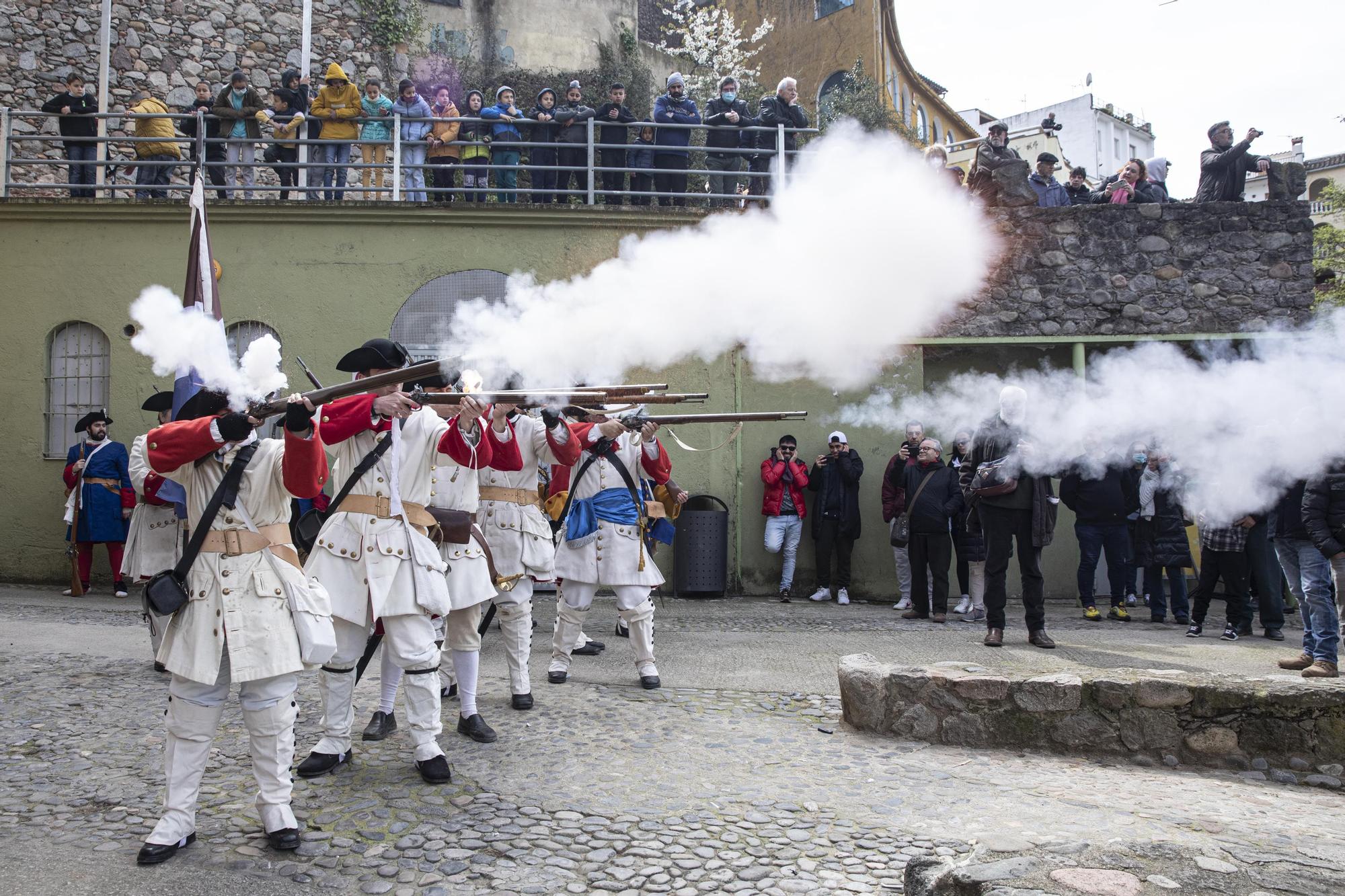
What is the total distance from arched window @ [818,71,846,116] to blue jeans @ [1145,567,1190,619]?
15.4m

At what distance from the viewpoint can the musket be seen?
14.4ft

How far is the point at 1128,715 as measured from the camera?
596 cm

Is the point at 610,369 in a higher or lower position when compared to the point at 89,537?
higher

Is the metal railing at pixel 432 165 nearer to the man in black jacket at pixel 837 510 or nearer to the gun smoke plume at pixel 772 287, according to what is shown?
the gun smoke plume at pixel 772 287

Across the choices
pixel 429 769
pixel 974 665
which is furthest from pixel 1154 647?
pixel 429 769

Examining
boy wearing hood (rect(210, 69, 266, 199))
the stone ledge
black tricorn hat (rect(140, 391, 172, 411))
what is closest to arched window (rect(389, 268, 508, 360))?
boy wearing hood (rect(210, 69, 266, 199))

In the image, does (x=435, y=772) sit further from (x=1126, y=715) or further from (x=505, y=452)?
(x=1126, y=715)

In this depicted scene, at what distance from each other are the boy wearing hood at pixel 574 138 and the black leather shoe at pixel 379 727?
7.96m

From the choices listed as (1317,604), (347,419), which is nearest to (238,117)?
(347,419)

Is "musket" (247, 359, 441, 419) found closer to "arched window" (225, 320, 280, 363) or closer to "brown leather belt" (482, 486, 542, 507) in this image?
"brown leather belt" (482, 486, 542, 507)

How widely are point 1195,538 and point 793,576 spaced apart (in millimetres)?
5158

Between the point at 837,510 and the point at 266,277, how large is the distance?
7.34 metres

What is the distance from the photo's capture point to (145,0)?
64.8 feet

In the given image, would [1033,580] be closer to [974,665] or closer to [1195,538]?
[974,665]
